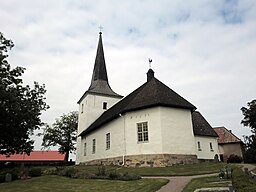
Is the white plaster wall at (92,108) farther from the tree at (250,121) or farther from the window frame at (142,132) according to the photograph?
the tree at (250,121)

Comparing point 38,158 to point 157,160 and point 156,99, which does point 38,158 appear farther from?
point 156,99

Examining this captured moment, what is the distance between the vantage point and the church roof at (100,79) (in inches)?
1594

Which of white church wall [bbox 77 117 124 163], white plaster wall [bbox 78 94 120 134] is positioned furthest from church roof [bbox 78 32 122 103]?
white church wall [bbox 77 117 124 163]

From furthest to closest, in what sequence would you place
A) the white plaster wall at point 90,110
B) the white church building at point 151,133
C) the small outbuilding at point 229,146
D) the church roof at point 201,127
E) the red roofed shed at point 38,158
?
the red roofed shed at point 38,158
the small outbuilding at point 229,146
the white plaster wall at point 90,110
the church roof at point 201,127
the white church building at point 151,133

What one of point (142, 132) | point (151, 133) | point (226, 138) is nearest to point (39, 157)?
point (226, 138)

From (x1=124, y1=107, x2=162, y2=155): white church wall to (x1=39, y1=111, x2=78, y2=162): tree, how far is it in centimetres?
2928

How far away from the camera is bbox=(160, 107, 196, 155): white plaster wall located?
77.3 feet

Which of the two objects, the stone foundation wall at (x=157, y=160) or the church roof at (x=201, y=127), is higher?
the church roof at (x=201, y=127)

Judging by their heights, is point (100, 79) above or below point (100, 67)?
below

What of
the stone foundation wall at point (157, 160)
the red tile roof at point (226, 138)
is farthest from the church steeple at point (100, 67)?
the red tile roof at point (226, 138)

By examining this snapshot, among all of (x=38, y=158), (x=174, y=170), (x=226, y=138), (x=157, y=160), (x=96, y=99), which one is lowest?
(x=174, y=170)

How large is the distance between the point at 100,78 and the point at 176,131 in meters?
21.0

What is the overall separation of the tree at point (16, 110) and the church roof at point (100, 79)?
61.3ft

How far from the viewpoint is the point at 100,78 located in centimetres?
4225
